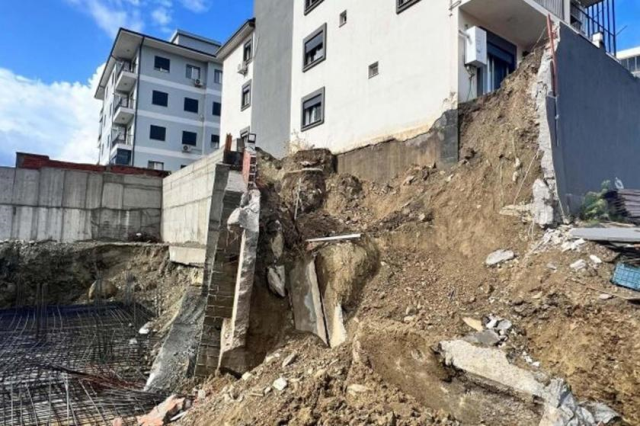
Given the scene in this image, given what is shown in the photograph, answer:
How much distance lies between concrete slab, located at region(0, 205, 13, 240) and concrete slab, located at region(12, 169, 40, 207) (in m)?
0.30

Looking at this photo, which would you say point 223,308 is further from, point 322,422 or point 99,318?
point 99,318

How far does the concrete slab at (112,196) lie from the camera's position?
516 inches

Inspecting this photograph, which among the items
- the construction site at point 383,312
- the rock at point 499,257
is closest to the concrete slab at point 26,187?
the construction site at point 383,312

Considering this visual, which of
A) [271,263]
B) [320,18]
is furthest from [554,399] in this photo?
[320,18]

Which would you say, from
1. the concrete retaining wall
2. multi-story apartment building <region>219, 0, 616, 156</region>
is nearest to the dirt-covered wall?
multi-story apartment building <region>219, 0, 616, 156</region>

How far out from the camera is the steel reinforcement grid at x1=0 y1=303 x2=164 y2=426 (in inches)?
201

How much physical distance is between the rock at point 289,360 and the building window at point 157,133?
26252 mm

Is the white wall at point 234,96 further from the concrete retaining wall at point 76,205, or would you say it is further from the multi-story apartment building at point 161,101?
the multi-story apartment building at point 161,101

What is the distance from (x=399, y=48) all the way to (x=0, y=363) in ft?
34.1

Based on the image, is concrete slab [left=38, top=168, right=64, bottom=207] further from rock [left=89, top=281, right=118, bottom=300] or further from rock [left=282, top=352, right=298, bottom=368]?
rock [left=282, top=352, right=298, bottom=368]

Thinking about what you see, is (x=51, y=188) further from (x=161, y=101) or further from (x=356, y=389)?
(x=161, y=101)

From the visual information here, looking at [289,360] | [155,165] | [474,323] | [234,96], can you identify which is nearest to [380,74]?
[474,323]

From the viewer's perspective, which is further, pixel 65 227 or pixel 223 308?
pixel 65 227

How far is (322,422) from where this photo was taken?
376 centimetres
